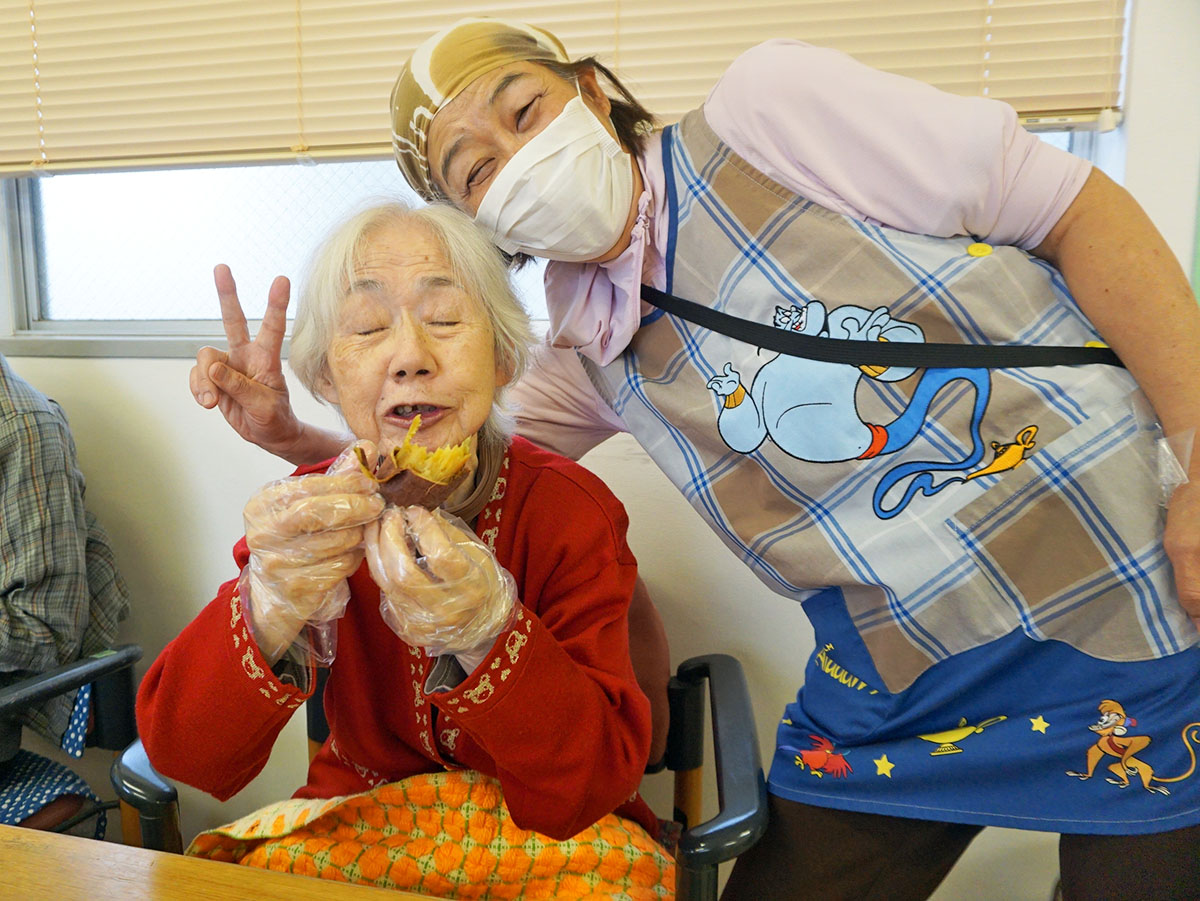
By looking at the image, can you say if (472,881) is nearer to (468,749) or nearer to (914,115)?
(468,749)

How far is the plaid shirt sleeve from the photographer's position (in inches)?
72.2

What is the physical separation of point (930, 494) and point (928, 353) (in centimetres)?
18

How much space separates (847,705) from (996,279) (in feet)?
1.95

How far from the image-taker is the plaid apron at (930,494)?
1039mm

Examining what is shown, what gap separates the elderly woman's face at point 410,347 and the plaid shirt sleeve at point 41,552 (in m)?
1.13

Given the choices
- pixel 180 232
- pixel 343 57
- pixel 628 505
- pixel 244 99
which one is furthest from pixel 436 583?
pixel 180 232

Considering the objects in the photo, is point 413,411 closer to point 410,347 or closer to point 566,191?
point 410,347

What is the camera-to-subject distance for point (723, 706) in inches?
52.2

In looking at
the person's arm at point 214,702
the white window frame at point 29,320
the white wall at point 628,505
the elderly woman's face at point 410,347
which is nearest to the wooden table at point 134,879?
the person's arm at point 214,702

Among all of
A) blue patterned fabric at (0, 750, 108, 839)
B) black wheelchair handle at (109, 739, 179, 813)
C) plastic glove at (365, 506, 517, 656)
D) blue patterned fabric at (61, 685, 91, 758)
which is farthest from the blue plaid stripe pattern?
blue patterned fabric at (0, 750, 108, 839)

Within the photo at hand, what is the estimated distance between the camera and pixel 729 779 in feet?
3.68

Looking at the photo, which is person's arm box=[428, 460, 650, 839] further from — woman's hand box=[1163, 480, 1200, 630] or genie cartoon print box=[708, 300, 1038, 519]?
woman's hand box=[1163, 480, 1200, 630]

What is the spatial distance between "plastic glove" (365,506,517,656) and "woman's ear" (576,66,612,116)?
685 mm

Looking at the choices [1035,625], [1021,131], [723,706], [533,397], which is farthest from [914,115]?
[723,706]
